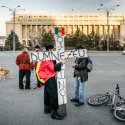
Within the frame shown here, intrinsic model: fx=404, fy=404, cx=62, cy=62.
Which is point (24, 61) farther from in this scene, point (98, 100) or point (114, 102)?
point (114, 102)

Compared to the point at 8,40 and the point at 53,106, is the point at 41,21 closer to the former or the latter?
the point at 8,40

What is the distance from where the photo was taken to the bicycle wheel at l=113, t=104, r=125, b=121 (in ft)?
29.6

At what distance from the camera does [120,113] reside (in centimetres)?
917

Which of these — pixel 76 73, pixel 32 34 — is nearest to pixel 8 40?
pixel 32 34

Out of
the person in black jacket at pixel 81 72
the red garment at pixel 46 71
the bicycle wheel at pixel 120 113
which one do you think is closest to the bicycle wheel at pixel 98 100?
the person in black jacket at pixel 81 72

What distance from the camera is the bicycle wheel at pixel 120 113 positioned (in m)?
9.02

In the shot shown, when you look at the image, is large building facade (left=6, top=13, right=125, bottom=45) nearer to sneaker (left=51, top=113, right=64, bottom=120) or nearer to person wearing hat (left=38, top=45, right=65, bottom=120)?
person wearing hat (left=38, top=45, right=65, bottom=120)

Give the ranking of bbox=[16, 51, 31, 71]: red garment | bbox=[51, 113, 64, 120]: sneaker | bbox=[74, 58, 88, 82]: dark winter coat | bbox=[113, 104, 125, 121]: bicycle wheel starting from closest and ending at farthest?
bbox=[113, 104, 125, 121]: bicycle wheel → bbox=[51, 113, 64, 120]: sneaker → bbox=[74, 58, 88, 82]: dark winter coat → bbox=[16, 51, 31, 71]: red garment

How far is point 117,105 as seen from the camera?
964 centimetres

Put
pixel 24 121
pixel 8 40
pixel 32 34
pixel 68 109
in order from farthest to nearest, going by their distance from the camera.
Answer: pixel 32 34
pixel 8 40
pixel 68 109
pixel 24 121

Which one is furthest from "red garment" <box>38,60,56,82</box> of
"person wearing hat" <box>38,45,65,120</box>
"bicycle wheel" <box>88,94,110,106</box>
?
"bicycle wheel" <box>88,94,110,106</box>

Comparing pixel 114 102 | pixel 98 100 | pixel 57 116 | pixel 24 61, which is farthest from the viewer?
pixel 24 61

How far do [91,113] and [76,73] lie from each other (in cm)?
139

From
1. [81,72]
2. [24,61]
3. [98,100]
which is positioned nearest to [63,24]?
[24,61]
